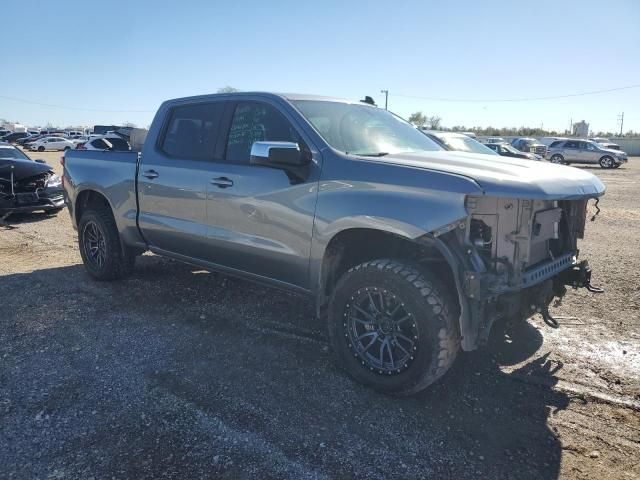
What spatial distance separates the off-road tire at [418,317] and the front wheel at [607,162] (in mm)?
32061

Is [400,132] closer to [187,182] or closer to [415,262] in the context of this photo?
[415,262]

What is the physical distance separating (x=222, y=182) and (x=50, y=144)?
48.8 m

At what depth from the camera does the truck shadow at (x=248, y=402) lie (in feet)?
9.18

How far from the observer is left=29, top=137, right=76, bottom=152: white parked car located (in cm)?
4587

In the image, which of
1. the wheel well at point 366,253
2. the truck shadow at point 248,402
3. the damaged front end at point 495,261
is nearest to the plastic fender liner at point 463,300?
the damaged front end at point 495,261

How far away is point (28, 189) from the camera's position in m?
10.1

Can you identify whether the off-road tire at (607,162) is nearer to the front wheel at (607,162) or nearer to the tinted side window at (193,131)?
the front wheel at (607,162)

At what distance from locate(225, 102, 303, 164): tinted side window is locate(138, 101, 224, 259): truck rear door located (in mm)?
235

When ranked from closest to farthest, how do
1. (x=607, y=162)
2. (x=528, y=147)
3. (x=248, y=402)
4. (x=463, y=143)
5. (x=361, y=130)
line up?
(x=248, y=402), (x=361, y=130), (x=463, y=143), (x=528, y=147), (x=607, y=162)

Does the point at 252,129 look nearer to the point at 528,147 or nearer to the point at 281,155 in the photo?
the point at 281,155

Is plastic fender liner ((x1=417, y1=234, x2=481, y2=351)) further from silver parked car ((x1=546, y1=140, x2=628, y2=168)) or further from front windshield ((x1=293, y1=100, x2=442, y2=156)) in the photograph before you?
silver parked car ((x1=546, y1=140, x2=628, y2=168))

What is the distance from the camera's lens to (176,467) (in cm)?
272

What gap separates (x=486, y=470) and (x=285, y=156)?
2.24 m

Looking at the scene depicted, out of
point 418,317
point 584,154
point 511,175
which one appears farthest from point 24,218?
point 584,154
